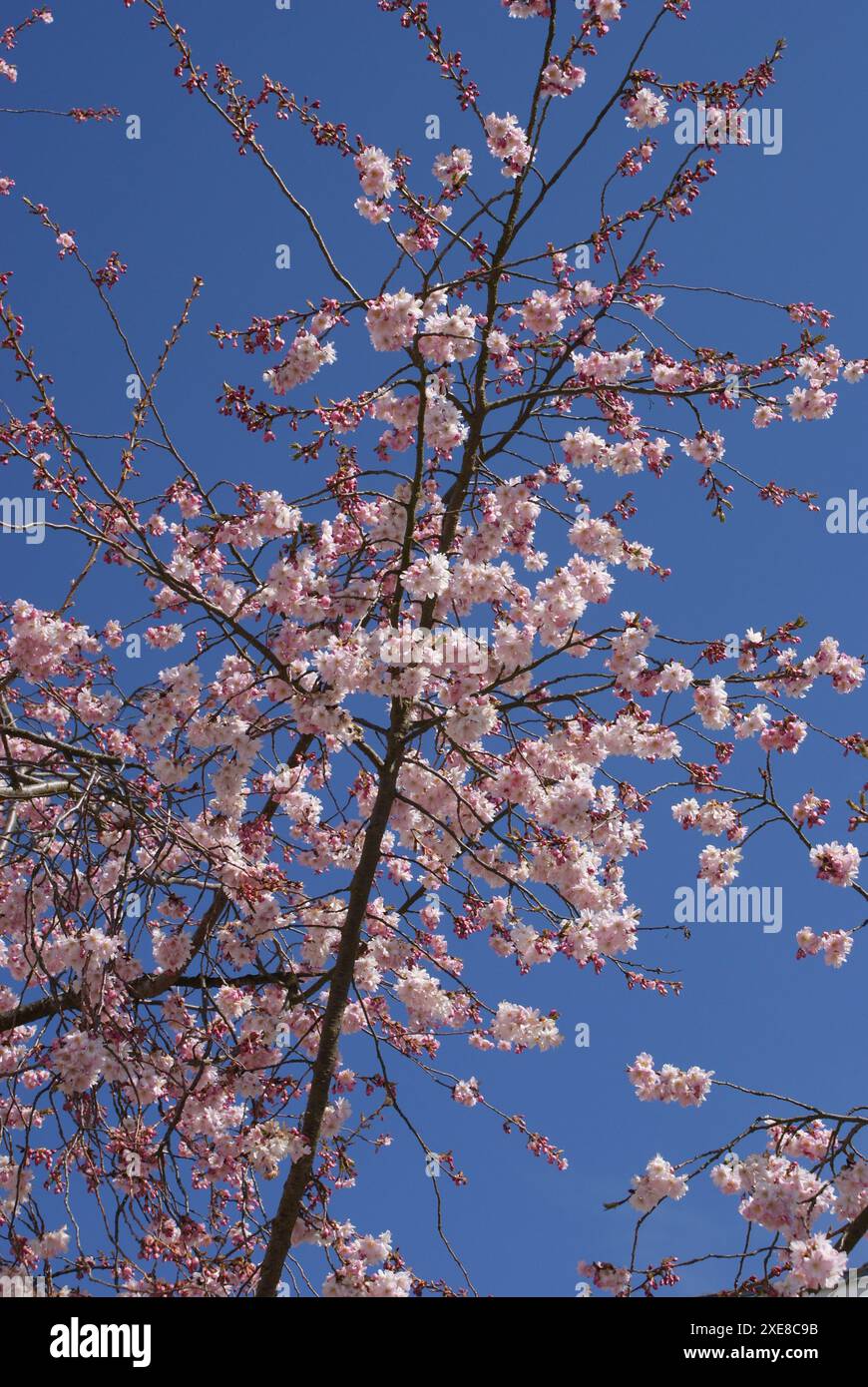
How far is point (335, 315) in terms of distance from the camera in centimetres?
623

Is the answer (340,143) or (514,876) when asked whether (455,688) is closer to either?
(514,876)

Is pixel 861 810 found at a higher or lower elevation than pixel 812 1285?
higher

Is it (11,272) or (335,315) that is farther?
(11,272)

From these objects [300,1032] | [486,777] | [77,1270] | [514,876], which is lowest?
[77,1270]

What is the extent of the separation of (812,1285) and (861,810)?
2.44 metres

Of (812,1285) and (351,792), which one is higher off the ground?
(351,792)

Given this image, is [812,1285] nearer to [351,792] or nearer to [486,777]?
[486,777]

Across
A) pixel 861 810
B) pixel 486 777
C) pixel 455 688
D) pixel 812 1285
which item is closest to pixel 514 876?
pixel 486 777

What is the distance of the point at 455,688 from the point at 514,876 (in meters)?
1.25
